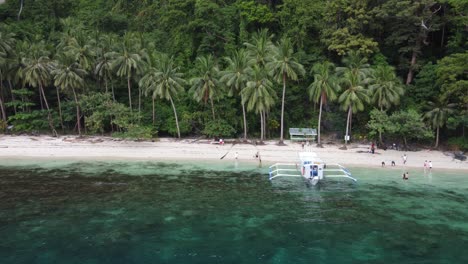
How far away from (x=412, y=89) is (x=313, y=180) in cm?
2946

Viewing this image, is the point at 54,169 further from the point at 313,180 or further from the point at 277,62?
the point at 277,62

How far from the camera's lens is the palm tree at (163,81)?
177 feet

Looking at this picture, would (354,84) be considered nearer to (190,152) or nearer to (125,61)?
(190,152)

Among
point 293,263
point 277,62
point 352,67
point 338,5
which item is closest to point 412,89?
point 352,67

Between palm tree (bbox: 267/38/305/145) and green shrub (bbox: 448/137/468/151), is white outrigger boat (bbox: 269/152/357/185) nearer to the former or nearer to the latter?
palm tree (bbox: 267/38/305/145)

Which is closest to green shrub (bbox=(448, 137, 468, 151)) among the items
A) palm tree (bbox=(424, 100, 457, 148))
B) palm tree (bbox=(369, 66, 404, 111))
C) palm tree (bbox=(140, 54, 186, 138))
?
palm tree (bbox=(424, 100, 457, 148))

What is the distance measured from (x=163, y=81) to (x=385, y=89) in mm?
32287

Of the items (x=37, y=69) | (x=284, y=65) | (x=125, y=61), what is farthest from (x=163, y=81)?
(x=37, y=69)

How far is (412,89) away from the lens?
55.8m

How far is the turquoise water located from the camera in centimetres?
2154

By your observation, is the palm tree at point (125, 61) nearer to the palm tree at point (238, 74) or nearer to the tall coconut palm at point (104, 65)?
the tall coconut palm at point (104, 65)

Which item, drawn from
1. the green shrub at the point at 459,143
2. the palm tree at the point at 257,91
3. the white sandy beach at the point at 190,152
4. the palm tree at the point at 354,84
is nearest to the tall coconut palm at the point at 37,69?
the white sandy beach at the point at 190,152

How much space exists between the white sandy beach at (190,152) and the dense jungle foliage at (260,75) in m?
3.46

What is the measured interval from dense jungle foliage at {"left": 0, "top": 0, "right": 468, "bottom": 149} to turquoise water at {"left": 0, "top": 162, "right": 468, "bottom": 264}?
14.1 meters
